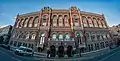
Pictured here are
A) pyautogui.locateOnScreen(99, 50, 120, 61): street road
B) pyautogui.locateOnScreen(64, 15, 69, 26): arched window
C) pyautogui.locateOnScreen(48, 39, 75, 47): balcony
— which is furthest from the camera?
pyautogui.locateOnScreen(64, 15, 69, 26): arched window

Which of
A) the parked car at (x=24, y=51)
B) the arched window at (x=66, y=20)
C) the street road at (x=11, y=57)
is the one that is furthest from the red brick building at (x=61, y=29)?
the street road at (x=11, y=57)

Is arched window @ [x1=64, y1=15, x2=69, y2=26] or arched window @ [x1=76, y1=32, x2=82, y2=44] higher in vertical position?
arched window @ [x1=64, y1=15, x2=69, y2=26]

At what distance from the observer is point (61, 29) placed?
2633 millimetres

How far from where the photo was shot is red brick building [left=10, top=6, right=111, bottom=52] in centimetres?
252

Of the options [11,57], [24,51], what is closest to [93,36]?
[24,51]

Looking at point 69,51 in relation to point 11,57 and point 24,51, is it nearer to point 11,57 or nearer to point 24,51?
point 24,51

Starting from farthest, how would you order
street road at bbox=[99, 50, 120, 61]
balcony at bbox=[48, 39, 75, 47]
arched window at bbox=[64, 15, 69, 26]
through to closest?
1. arched window at bbox=[64, 15, 69, 26]
2. balcony at bbox=[48, 39, 75, 47]
3. street road at bbox=[99, 50, 120, 61]

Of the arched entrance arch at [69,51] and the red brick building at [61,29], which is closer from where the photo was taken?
the arched entrance arch at [69,51]

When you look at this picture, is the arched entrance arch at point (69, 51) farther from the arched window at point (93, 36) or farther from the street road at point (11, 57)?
the street road at point (11, 57)

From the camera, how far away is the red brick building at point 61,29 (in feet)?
8.26

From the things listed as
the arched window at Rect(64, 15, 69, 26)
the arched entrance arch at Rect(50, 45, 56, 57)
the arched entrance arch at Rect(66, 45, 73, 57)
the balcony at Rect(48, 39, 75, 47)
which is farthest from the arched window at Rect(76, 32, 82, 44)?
the arched entrance arch at Rect(50, 45, 56, 57)

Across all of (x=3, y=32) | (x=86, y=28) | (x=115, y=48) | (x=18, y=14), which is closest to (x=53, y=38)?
(x=86, y=28)

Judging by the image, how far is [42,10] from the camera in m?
2.74

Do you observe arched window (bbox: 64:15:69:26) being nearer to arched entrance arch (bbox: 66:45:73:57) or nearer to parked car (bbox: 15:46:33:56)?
arched entrance arch (bbox: 66:45:73:57)
